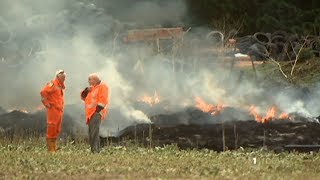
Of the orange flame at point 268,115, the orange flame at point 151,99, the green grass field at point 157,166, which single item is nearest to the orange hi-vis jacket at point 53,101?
the green grass field at point 157,166

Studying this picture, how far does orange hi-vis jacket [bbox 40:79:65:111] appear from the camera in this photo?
15180mm

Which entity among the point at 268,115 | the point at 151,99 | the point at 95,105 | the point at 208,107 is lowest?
the point at 268,115

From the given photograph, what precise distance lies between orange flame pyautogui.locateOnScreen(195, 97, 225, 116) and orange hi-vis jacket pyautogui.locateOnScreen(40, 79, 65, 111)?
1138 centimetres

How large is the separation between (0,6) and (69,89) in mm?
5730

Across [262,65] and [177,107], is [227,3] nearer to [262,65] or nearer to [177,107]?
[262,65]

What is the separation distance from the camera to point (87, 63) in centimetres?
3173

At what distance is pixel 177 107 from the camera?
27.3m

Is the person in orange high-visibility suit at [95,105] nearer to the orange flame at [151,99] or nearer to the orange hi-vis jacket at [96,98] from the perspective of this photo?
the orange hi-vis jacket at [96,98]

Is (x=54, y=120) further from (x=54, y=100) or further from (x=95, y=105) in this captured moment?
(x=95, y=105)

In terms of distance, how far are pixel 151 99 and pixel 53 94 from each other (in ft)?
49.3

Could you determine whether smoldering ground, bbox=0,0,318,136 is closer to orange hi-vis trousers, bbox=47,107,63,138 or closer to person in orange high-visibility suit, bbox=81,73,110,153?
orange hi-vis trousers, bbox=47,107,63,138

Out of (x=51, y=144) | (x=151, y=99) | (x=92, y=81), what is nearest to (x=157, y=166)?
(x=92, y=81)

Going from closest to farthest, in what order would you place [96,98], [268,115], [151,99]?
[96,98] → [268,115] → [151,99]

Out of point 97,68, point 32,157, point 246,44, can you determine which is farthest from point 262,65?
point 32,157
